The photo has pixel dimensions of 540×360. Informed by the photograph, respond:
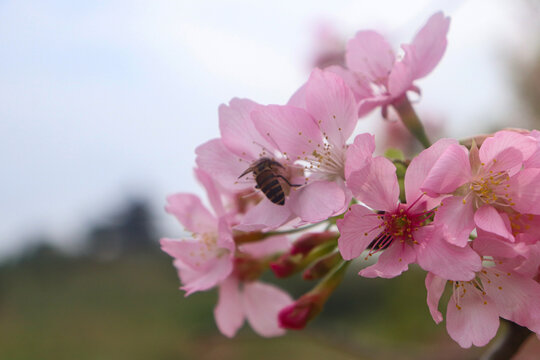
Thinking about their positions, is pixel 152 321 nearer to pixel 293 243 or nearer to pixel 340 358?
pixel 340 358

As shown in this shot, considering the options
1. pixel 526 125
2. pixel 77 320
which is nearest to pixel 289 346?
pixel 77 320

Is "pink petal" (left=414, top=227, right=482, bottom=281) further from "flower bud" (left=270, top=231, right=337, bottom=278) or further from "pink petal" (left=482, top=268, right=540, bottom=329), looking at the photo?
"flower bud" (left=270, top=231, right=337, bottom=278)

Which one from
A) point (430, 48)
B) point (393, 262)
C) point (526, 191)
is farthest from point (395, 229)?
point (430, 48)

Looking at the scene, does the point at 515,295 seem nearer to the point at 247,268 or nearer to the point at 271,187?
the point at 271,187

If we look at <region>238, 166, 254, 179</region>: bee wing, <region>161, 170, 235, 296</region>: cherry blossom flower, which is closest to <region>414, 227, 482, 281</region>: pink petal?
<region>238, 166, 254, 179</region>: bee wing

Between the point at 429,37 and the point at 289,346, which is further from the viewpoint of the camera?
the point at 289,346
